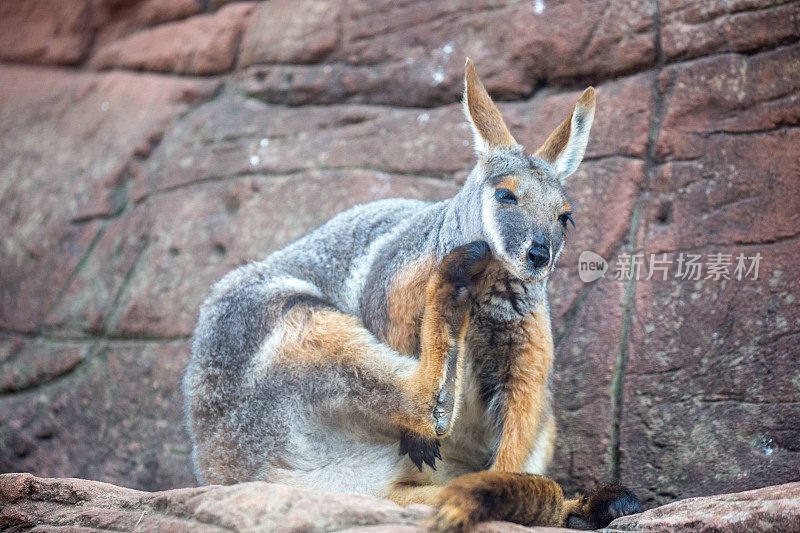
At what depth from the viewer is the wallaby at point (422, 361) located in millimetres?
4051

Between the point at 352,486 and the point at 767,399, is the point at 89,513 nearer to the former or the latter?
the point at 352,486

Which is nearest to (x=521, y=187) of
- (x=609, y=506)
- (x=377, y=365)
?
(x=377, y=365)

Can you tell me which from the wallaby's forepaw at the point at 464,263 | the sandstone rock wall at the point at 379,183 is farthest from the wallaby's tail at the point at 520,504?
the sandstone rock wall at the point at 379,183

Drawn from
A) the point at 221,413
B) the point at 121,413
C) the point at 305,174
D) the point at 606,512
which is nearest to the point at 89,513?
the point at 221,413

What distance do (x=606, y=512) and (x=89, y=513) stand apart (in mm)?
2684

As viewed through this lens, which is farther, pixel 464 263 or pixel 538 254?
pixel 464 263

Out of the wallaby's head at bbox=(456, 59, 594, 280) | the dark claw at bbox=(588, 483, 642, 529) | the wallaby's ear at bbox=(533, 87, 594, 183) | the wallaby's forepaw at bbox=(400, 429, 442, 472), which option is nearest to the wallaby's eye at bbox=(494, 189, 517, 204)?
the wallaby's head at bbox=(456, 59, 594, 280)

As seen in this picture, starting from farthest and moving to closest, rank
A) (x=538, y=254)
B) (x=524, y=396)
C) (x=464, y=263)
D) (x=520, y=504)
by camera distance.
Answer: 1. (x=524, y=396)
2. (x=464, y=263)
3. (x=538, y=254)
4. (x=520, y=504)

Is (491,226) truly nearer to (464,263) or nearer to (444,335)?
(464,263)

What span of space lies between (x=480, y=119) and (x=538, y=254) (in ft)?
3.61

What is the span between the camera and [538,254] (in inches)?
154

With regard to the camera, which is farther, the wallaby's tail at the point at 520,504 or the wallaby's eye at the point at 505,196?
the wallaby's eye at the point at 505,196

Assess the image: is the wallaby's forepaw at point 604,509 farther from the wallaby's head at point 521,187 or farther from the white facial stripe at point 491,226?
the white facial stripe at point 491,226

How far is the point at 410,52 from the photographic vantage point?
7453 millimetres
